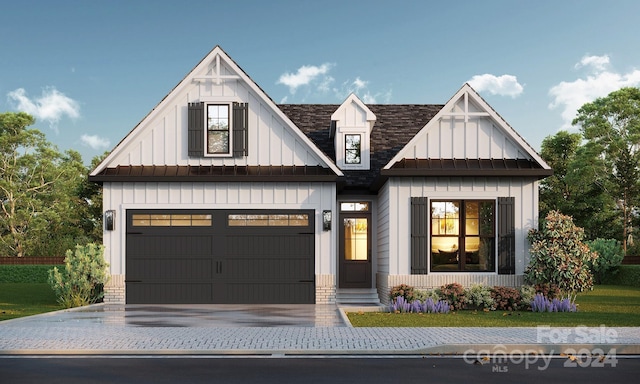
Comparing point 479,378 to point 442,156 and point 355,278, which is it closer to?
point 442,156

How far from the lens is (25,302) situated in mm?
23188

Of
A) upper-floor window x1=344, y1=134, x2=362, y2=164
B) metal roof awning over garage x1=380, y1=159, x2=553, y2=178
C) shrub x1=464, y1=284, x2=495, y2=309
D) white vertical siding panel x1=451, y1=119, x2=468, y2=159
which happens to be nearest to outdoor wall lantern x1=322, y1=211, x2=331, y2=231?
metal roof awning over garage x1=380, y1=159, x2=553, y2=178

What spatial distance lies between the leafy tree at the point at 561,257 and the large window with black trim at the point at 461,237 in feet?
4.43

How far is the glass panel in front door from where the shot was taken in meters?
23.3

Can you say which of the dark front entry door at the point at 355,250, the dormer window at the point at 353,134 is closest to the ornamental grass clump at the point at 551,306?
the dark front entry door at the point at 355,250

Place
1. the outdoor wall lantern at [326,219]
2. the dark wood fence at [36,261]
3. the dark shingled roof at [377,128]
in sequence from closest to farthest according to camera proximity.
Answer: the outdoor wall lantern at [326,219], the dark shingled roof at [377,128], the dark wood fence at [36,261]

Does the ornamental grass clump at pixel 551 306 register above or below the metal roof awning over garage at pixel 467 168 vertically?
below

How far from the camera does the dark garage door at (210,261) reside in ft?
70.4

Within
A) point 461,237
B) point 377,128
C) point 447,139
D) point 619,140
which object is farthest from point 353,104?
point 619,140

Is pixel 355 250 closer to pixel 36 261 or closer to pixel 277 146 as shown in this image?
pixel 277 146

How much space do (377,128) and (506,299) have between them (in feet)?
26.7

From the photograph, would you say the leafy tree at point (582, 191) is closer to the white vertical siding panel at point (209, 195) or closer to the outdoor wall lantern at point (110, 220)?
the white vertical siding panel at point (209, 195)

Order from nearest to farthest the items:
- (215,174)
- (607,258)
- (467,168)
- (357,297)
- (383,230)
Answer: (467,168)
(215,174)
(383,230)
(357,297)
(607,258)

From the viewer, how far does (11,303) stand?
22.8 meters
